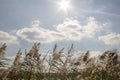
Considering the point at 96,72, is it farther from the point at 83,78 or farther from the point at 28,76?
the point at 28,76

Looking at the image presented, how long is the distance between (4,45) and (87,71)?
20.7ft

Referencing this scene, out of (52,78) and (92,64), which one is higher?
(92,64)

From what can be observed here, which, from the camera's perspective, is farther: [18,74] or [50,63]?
[50,63]

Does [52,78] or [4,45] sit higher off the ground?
[4,45]

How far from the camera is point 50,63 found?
29.0 ft

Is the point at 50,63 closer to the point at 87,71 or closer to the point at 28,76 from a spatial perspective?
the point at 28,76

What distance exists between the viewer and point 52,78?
901cm

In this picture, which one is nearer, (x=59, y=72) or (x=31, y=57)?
(x=31, y=57)

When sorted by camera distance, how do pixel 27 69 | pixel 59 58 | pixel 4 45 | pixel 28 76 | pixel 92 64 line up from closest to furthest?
pixel 4 45
pixel 28 76
pixel 27 69
pixel 59 58
pixel 92 64

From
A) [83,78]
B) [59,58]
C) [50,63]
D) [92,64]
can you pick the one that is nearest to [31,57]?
[50,63]

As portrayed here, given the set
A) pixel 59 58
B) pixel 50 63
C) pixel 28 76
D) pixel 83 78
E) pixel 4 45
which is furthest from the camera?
pixel 83 78

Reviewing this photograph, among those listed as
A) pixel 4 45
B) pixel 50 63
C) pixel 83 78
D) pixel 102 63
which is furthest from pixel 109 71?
pixel 4 45

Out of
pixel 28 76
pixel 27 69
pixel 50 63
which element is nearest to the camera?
pixel 28 76

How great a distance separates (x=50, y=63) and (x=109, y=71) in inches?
147
